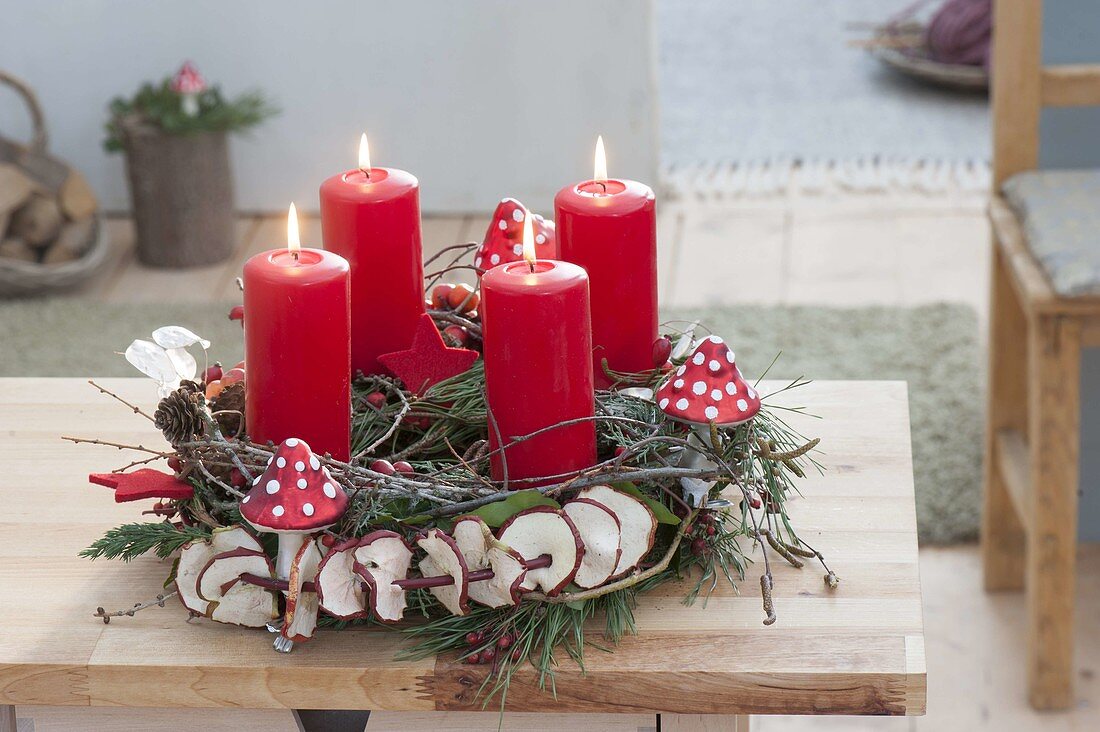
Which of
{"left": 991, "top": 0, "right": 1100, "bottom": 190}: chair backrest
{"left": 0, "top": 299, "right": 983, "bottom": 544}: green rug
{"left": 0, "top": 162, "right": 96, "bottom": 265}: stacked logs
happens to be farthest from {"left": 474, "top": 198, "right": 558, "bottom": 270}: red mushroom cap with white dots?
{"left": 0, "top": 162, "right": 96, "bottom": 265}: stacked logs

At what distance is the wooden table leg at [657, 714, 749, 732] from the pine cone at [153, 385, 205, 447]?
1.03 feet

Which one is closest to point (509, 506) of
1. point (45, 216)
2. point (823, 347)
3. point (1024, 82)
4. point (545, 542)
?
point (545, 542)

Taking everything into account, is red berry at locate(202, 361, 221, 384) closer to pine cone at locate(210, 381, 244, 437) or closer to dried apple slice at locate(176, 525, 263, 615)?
pine cone at locate(210, 381, 244, 437)

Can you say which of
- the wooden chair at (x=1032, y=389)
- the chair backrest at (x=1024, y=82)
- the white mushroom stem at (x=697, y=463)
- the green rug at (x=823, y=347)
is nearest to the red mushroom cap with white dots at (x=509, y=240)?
the white mushroom stem at (x=697, y=463)

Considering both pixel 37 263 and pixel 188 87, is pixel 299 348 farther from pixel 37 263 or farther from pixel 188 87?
pixel 37 263

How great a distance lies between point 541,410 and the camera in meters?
0.75

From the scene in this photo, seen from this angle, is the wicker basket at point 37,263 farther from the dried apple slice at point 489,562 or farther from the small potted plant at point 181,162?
the dried apple slice at point 489,562

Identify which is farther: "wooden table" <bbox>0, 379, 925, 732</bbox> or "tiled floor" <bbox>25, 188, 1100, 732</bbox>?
"tiled floor" <bbox>25, 188, 1100, 732</bbox>

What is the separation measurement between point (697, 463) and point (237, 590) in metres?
0.27

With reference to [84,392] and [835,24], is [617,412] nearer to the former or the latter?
[84,392]

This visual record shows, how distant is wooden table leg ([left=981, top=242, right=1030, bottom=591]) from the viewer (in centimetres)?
170

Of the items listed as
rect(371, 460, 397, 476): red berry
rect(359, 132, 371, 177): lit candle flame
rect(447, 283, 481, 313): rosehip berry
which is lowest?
rect(371, 460, 397, 476): red berry

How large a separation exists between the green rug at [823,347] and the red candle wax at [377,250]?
1227 millimetres

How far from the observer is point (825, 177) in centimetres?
309
